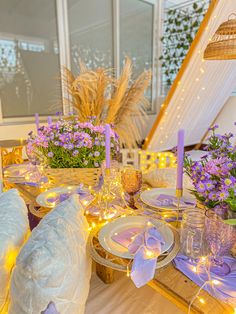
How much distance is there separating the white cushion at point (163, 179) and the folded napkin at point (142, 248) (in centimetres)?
60

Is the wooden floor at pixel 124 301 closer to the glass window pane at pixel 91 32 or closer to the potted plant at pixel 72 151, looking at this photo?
the potted plant at pixel 72 151

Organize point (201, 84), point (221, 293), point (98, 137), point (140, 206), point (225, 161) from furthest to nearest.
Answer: point (201, 84)
point (98, 137)
point (140, 206)
point (225, 161)
point (221, 293)

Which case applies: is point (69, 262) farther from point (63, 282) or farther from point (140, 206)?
point (140, 206)

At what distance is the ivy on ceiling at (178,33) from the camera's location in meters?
3.32

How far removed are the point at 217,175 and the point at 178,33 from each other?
3562 mm

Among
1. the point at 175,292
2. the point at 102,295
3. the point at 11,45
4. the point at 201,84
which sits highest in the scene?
the point at 11,45

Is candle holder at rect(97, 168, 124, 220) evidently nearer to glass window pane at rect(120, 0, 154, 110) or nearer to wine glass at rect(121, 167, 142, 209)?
wine glass at rect(121, 167, 142, 209)

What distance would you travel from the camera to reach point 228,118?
335cm

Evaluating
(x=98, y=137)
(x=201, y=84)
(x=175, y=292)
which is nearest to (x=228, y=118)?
(x=201, y=84)

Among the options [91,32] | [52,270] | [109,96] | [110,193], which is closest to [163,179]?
[110,193]

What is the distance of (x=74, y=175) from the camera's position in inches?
44.5

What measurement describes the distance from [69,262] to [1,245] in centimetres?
20

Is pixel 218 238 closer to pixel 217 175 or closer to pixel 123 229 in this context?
pixel 217 175

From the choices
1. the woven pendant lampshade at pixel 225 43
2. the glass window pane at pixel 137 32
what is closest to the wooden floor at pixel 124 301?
the woven pendant lampshade at pixel 225 43
